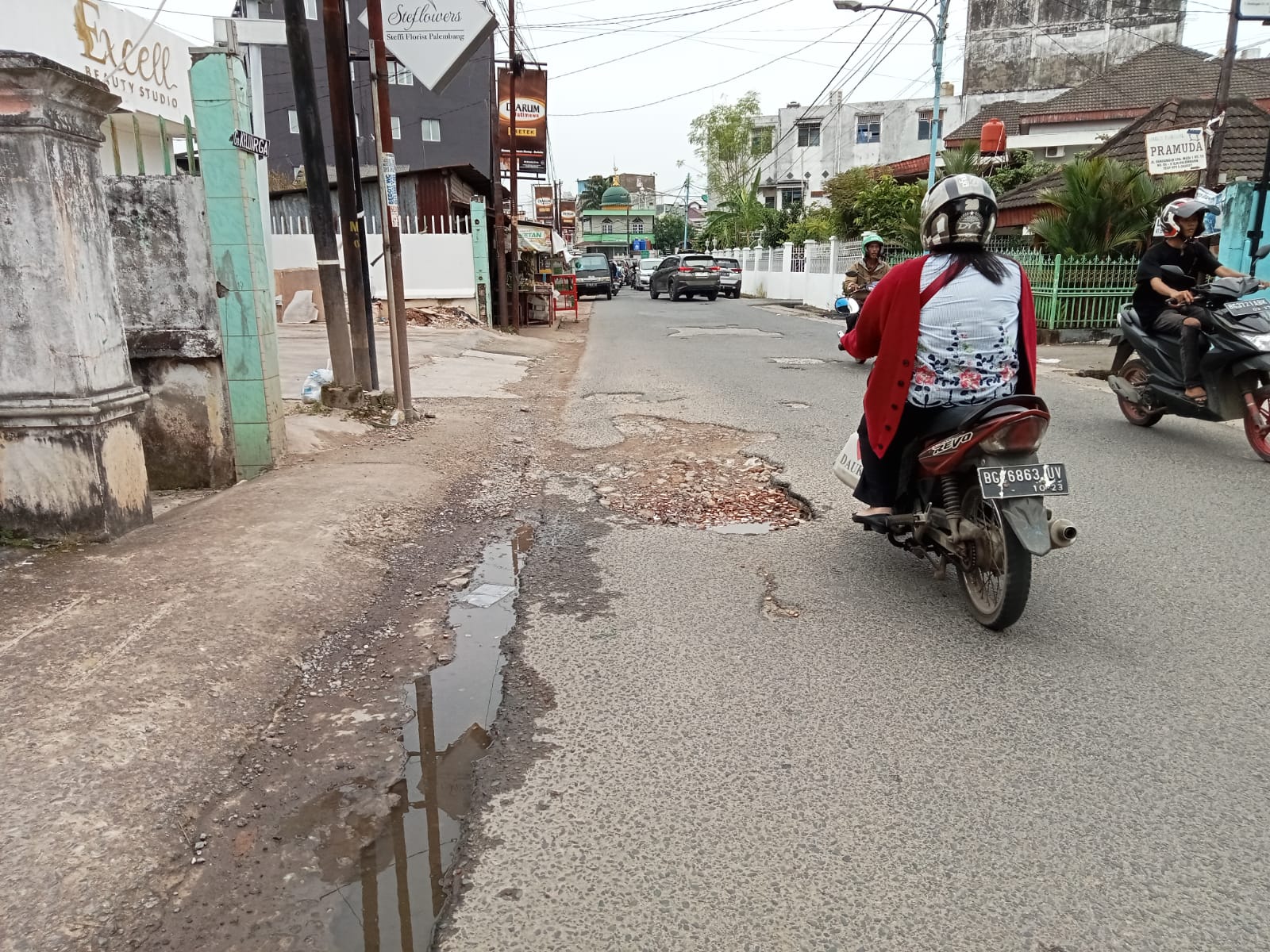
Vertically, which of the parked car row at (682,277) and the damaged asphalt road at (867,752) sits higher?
the parked car row at (682,277)

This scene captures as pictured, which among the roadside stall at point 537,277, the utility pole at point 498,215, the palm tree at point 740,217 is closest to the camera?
the utility pole at point 498,215

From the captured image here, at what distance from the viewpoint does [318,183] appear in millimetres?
7598

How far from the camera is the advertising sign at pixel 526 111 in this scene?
20.0 metres

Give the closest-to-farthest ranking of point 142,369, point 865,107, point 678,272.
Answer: point 142,369, point 678,272, point 865,107

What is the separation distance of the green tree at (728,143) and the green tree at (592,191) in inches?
1602

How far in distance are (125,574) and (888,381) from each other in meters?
3.44

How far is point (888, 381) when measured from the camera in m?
3.99

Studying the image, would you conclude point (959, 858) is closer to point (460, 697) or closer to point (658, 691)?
point (658, 691)

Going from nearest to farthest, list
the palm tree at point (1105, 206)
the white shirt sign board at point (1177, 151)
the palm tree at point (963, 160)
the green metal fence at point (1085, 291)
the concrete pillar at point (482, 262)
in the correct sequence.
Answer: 1. the white shirt sign board at point (1177, 151)
2. the palm tree at point (1105, 206)
3. the green metal fence at point (1085, 291)
4. the concrete pillar at point (482, 262)
5. the palm tree at point (963, 160)

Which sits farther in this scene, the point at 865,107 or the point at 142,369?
the point at 865,107

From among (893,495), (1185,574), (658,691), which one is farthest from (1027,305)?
(658,691)

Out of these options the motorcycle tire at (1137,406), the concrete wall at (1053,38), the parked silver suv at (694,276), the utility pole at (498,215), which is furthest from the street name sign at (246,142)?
the concrete wall at (1053,38)

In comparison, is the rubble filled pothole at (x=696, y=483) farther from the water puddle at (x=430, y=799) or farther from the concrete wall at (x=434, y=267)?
the concrete wall at (x=434, y=267)

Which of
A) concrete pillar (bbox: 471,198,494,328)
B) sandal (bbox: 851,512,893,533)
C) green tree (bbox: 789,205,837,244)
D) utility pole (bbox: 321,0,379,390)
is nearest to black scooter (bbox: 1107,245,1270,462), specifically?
sandal (bbox: 851,512,893,533)
